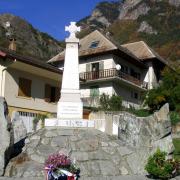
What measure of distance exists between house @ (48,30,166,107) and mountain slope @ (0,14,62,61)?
54.8 ft

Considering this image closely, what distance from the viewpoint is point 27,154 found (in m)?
15.0

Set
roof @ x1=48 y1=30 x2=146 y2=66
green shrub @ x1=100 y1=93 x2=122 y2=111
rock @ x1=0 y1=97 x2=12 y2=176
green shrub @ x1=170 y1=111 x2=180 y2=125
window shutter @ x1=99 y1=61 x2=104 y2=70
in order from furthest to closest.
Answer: window shutter @ x1=99 y1=61 x2=104 y2=70 → roof @ x1=48 y1=30 x2=146 y2=66 → green shrub @ x1=100 y1=93 x2=122 y2=111 → green shrub @ x1=170 y1=111 x2=180 y2=125 → rock @ x1=0 y1=97 x2=12 y2=176

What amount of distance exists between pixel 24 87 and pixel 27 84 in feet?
1.27

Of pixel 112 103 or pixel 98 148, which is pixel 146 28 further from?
pixel 98 148

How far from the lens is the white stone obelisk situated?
18.7m

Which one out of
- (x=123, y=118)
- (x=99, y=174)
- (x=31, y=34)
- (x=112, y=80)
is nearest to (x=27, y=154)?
(x=99, y=174)

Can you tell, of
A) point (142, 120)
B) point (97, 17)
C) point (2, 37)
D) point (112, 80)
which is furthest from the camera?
point (97, 17)

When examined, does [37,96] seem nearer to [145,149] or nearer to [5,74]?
[5,74]

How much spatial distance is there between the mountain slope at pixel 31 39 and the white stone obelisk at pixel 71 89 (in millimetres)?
41575

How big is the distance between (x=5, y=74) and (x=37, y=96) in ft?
12.8

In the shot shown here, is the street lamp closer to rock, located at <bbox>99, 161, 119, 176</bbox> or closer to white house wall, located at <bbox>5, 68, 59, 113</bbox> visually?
white house wall, located at <bbox>5, 68, 59, 113</bbox>

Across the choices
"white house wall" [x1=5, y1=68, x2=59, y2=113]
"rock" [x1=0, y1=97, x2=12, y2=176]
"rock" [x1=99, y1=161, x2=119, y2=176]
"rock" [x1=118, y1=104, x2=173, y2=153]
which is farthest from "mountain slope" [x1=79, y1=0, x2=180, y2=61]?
"rock" [x1=0, y1=97, x2=12, y2=176]

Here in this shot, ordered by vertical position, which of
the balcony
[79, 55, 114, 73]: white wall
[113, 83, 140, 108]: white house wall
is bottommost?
[113, 83, 140, 108]: white house wall

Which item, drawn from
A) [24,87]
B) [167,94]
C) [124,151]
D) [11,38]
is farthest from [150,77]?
[124,151]
